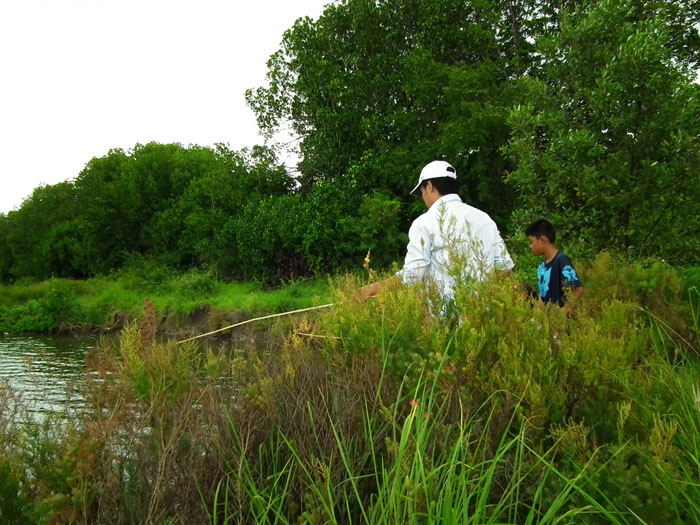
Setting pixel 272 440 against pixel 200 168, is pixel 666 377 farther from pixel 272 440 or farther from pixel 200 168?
pixel 200 168

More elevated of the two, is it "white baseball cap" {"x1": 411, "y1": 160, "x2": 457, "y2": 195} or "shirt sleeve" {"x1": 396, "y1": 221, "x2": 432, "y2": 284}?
"white baseball cap" {"x1": 411, "y1": 160, "x2": 457, "y2": 195}

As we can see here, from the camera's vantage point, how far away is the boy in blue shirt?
4.50 m

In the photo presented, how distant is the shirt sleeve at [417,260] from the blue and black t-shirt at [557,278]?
1509mm

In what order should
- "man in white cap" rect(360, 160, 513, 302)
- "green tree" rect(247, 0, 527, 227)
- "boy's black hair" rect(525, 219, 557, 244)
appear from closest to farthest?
"man in white cap" rect(360, 160, 513, 302) < "boy's black hair" rect(525, 219, 557, 244) < "green tree" rect(247, 0, 527, 227)

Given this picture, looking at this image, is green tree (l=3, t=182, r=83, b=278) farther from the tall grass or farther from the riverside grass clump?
the riverside grass clump

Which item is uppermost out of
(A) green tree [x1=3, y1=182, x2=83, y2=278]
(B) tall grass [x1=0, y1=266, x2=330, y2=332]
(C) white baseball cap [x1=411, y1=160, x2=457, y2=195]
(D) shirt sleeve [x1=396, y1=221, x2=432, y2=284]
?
(A) green tree [x1=3, y1=182, x2=83, y2=278]

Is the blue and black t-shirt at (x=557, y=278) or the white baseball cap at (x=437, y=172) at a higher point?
the white baseball cap at (x=437, y=172)

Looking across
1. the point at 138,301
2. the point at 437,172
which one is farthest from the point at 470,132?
the point at 138,301

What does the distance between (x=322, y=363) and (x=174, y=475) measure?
1.04 meters

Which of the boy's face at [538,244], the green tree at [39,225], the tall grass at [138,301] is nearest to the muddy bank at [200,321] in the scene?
the tall grass at [138,301]

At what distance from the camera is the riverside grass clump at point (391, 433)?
6.11 feet

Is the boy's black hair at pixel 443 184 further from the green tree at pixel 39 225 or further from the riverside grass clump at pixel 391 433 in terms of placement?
the green tree at pixel 39 225

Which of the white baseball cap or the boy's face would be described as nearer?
the white baseball cap

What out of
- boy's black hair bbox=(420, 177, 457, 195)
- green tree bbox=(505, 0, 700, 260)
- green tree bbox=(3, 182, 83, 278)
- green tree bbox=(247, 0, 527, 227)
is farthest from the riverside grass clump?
green tree bbox=(3, 182, 83, 278)
